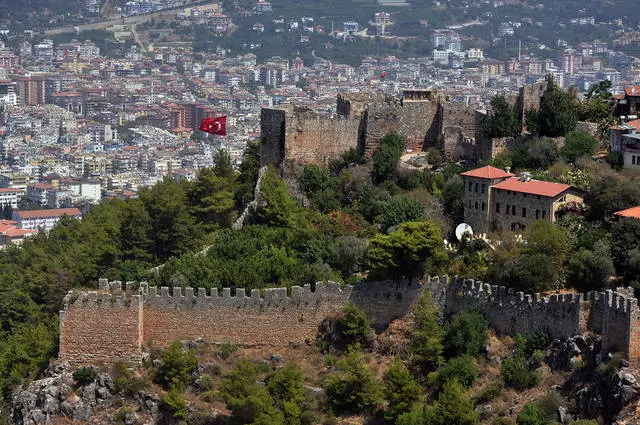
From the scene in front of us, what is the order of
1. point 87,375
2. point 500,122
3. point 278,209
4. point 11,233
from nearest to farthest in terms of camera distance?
point 87,375
point 278,209
point 500,122
point 11,233

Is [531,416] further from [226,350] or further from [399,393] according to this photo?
[226,350]

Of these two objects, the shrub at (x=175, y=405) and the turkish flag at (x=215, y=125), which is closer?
the shrub at (x=175, y=405)

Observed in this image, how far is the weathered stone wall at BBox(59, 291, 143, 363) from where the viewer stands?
2411 centimetres

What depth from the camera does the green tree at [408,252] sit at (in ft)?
80.8

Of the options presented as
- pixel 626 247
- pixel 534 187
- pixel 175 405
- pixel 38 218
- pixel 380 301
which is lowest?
pixel 38 218

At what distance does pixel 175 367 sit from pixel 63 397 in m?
1.94

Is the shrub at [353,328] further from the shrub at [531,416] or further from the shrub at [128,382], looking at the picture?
the shrub at [531,416]

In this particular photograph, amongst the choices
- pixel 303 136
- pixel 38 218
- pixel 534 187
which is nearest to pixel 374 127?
pixel 303 136

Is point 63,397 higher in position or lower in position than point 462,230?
lower

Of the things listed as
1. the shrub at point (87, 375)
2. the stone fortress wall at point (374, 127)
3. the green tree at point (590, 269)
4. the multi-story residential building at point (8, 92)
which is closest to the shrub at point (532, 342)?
the green tree at point (590, 269)

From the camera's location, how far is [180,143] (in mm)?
147875

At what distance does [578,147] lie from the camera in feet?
99.6

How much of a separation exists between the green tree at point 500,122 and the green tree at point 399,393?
10.2 meters

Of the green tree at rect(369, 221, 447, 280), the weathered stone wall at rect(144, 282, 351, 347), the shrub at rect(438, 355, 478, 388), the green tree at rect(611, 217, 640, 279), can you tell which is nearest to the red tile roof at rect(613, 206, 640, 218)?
the green tree at rect(611, 217, 640, 279)
